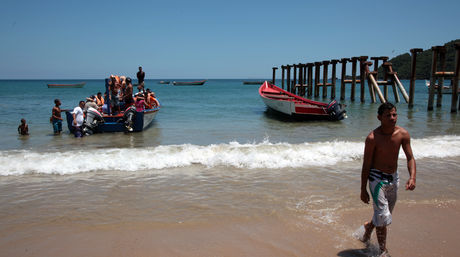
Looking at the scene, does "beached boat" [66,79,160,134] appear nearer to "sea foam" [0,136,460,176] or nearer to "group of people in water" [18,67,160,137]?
"group of people in water" [18,67,160,137]

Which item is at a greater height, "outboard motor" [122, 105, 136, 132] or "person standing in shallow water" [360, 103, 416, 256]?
"person standing in shallow water" [360, 103, 416, 256]

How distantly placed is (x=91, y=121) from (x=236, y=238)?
31.7 feet

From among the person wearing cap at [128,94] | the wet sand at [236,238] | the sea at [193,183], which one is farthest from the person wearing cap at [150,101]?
the wet sand at [236,238]

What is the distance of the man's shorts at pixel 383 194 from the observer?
300 centimetres

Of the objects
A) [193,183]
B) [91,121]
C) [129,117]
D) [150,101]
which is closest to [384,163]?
[193,183]

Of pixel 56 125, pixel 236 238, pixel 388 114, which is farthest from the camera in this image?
pixel 56 125

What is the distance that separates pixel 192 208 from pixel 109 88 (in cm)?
933

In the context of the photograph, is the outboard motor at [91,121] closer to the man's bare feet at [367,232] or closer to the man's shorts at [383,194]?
the man's bare feet at [367,232]

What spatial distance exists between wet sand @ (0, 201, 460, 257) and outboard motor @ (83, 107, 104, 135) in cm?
800

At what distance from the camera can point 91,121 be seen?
11.7 m

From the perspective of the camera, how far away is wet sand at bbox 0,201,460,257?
11.1 feet

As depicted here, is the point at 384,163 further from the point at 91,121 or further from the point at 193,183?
the point at 91,121

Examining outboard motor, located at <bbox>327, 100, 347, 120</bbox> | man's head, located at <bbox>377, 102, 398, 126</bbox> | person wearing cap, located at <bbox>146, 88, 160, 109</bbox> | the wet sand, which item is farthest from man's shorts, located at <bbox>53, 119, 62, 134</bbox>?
man's head, located at <bbox>377, 102, 398, 126</bbox>

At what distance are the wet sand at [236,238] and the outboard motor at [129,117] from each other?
8.12m
